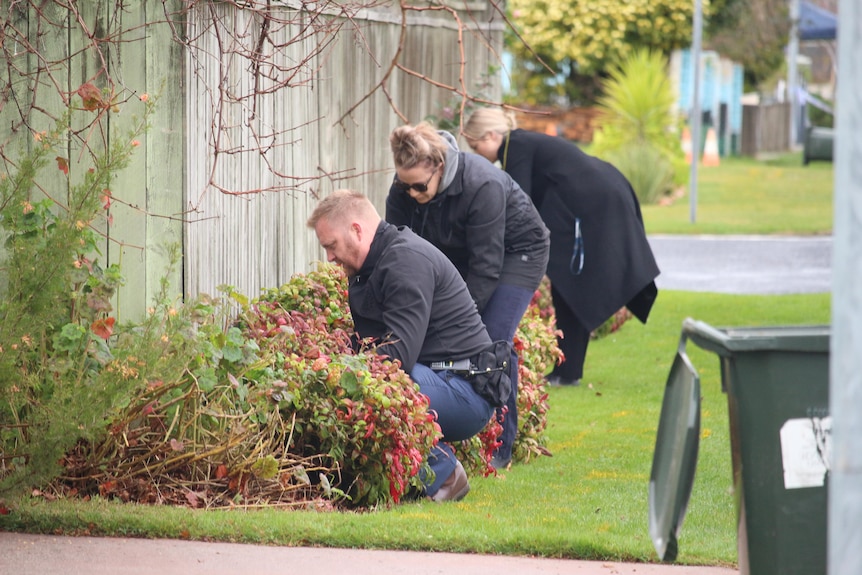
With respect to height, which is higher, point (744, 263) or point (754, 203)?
point (754, 203)

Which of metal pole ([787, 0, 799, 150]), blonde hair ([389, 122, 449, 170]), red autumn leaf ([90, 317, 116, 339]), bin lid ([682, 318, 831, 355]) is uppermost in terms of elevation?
metal pole ([787, 0, 799, 150])

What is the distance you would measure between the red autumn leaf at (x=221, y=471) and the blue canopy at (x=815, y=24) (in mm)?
29826

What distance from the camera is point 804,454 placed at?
3137 mm

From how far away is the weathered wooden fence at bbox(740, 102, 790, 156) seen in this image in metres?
34.1

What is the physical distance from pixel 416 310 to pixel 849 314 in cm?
322

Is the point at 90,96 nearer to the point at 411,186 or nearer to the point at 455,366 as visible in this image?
the point at 411,186

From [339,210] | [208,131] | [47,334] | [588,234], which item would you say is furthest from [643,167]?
A: [47,334]

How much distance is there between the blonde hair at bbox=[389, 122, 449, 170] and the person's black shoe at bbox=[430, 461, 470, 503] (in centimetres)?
136

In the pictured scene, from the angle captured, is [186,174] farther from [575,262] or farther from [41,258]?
[575,262]

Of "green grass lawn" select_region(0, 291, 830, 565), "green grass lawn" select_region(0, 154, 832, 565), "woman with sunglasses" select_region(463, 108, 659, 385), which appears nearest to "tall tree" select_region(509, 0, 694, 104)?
"green grass lawn" select_region(0, 154, 832, 565)

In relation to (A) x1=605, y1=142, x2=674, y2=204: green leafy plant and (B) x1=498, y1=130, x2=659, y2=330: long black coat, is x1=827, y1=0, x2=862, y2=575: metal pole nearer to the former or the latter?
(B) x1=498, y1=130, x2=659, y2=330: long black coat

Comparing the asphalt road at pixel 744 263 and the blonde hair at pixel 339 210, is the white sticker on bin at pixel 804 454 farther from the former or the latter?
the asphalt road at pixel 744 263

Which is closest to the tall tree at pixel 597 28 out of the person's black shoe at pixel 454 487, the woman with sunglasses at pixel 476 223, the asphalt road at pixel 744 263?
the asphalt road at pixel 744 263

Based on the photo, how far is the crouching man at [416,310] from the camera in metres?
5.04
